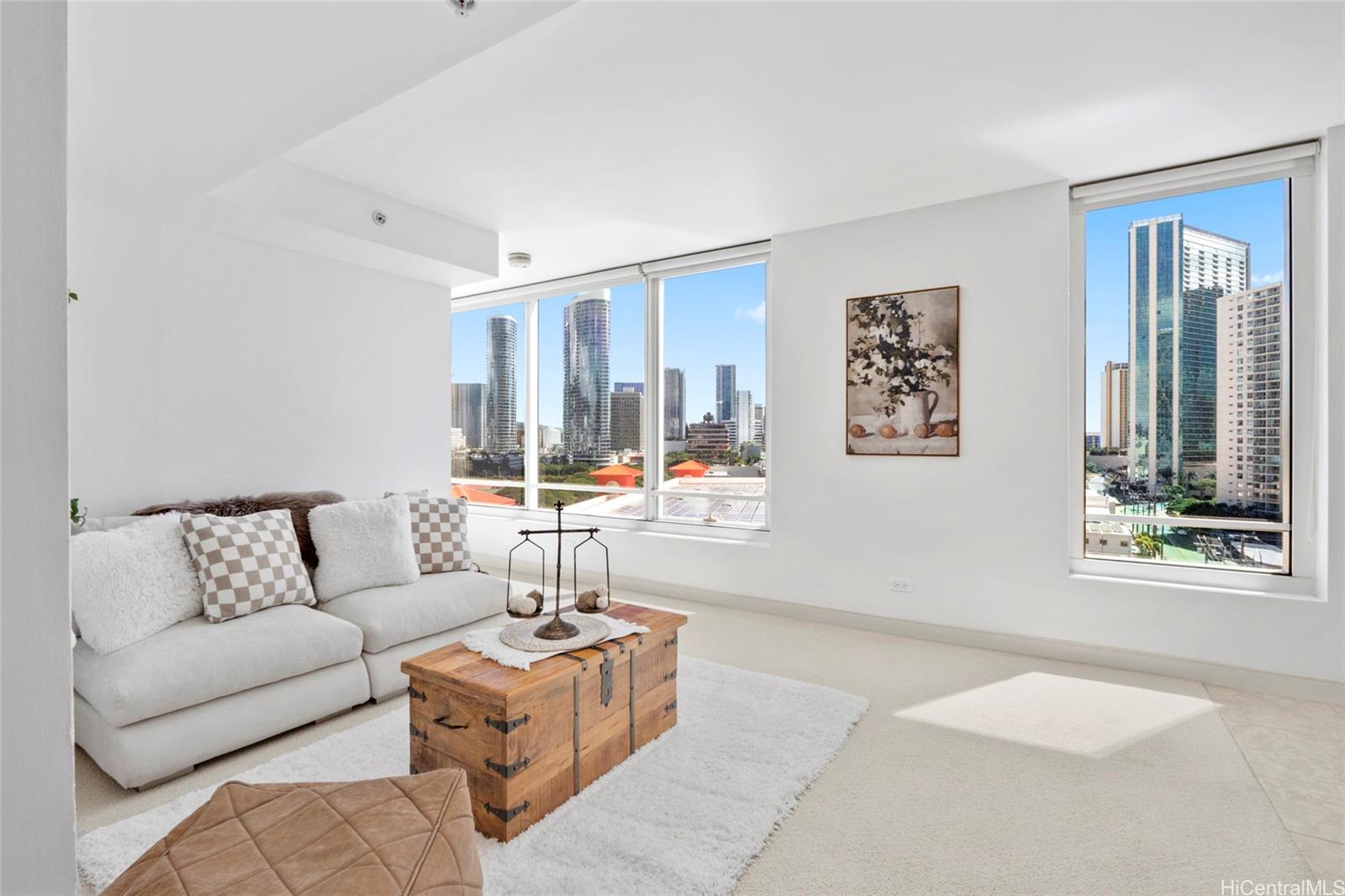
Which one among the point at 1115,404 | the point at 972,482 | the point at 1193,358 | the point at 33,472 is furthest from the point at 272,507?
the point at 1193,358

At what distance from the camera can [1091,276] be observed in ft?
12.0

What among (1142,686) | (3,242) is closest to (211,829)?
(3,242)

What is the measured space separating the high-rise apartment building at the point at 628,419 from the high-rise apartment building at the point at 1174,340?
3.49m

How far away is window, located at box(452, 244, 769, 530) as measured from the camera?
16.2 ft

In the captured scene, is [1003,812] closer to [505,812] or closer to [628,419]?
[505,812]

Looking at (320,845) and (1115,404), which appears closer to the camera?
(320,845)

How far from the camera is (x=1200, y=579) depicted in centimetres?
334

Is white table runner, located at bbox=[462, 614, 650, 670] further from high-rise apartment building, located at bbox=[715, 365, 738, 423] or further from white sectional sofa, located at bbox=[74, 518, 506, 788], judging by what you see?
high-rise apartment building, located at bbox=[715, 365, 738, 423]

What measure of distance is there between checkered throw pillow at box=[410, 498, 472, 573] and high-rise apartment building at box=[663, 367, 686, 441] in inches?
79.3

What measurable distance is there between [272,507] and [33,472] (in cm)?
335

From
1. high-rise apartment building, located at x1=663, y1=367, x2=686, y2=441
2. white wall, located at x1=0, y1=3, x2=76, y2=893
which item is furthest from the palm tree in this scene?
white wall, located at x1=0, y1=3, x2=76, y2=893

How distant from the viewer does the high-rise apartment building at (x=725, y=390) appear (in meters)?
4.96

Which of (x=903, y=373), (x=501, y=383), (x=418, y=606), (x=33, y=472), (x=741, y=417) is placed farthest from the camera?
(x=501, y=383)

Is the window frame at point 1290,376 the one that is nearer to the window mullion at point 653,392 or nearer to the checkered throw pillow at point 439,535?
the window mullion at point 653,392
